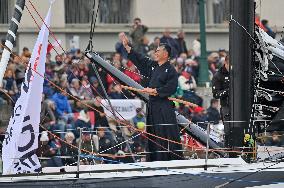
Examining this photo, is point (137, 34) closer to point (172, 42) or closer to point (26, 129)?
point (172, 42)

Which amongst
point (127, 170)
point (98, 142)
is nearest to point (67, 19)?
point (98, 142)

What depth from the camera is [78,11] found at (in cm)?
2881

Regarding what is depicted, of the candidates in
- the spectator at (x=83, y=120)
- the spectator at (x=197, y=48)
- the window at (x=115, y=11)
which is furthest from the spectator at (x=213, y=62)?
the spectator at (x=83, y=120)

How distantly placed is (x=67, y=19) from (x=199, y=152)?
13.2 meters

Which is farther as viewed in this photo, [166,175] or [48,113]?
[48,113]

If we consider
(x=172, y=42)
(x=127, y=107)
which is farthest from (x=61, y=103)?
(x=172, y=42)

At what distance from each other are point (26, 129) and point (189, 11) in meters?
16.6

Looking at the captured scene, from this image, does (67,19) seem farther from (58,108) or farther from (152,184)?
(152,184)

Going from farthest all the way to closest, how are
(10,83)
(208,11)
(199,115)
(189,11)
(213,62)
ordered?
(208,11), (189,11), (213,62), (199,115), (10,83)

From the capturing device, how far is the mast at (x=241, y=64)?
49.1 ft

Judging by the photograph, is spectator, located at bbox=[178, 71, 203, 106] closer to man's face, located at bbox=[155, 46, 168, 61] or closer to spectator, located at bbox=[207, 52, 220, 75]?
spectator, located at bbox=[207, 52, 220, 75]

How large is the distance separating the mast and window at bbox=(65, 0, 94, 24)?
547 inches

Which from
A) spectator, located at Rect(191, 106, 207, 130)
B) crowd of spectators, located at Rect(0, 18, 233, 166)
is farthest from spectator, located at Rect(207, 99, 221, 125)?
spectator, located at Rect(191, 106, 207, 130)

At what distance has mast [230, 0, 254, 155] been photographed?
1497 cm
